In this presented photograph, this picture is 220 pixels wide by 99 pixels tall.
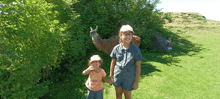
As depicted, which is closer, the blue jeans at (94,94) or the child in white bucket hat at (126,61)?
the child in white bucket hat at (126,61)

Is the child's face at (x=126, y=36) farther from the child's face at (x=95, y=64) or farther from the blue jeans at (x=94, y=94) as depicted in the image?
the blue jeans at (x=94, y=94)

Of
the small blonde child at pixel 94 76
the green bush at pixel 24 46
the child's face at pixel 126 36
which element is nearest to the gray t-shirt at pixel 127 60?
the child's face at pixel 126 36

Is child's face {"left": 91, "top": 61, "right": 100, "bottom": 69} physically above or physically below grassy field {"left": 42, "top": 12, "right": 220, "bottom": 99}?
above

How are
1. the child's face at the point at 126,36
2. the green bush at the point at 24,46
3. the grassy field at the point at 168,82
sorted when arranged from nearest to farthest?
the child's face at the point at 126,36 < the green bush at the point at 24,46 < the grassy field at the point at 168,82

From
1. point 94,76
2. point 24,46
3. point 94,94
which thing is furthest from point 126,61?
point 24,46

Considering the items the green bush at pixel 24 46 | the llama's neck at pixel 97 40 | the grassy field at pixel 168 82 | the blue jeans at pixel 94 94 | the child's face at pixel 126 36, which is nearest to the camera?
the child's face at pixel 126 36

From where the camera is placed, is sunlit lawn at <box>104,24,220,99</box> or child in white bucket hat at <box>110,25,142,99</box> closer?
child in white bucket hat at <box>110,25,142,99</box>

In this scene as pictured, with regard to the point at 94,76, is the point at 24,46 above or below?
above

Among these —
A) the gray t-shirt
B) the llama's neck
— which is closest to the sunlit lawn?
the gray t-shirt

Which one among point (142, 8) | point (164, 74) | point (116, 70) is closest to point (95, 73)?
point (116, 70)

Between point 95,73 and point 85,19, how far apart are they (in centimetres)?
592

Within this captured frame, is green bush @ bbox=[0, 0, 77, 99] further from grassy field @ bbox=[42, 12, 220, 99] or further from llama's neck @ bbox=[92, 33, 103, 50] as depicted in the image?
llama's neck @ bbox=[92, 33, 103, 50]

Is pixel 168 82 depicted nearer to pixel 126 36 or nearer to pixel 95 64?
pixel 126 36

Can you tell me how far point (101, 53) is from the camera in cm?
941
